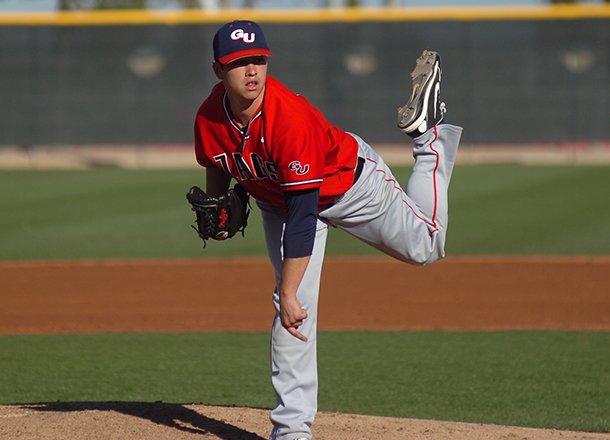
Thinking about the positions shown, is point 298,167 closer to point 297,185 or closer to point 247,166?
point 297,185

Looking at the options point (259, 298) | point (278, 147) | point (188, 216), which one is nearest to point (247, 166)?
point (278, 147)

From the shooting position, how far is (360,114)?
2064cm

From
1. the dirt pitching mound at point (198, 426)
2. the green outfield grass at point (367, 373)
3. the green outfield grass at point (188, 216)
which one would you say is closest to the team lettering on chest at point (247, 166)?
the dirt pitching mound at point (198, 426)

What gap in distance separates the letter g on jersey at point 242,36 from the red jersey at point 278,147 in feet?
0.68

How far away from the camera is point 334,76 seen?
20.8 metres

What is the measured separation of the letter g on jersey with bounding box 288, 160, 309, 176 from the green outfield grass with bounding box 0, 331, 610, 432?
73.7 inches

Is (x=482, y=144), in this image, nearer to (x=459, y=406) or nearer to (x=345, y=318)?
(x=345, y=318)

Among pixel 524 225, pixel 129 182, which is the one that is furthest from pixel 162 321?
pixel 129 182

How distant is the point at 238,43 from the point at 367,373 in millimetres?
2876

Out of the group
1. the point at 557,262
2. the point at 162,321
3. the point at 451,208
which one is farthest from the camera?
the point at 451,208

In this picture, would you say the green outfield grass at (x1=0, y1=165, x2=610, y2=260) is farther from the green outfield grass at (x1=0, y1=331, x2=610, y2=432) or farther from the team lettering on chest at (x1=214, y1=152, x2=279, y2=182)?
the team lettering on chest at (x1=214, y1=152, x2=279, y2=182)

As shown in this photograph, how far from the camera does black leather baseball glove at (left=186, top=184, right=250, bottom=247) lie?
403 centimetres

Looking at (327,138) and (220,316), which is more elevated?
(327,138)

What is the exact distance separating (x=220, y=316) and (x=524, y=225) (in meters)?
5.56
